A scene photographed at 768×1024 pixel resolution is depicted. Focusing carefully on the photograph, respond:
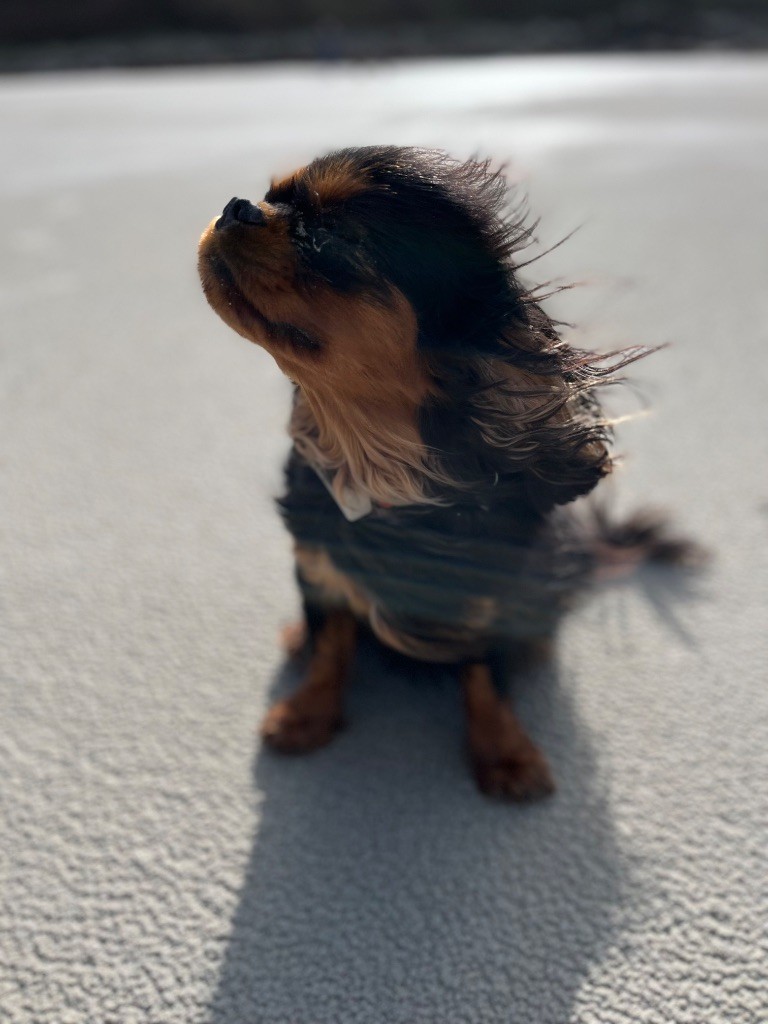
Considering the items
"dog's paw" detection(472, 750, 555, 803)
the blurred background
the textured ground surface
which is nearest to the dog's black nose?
the textured ground surface

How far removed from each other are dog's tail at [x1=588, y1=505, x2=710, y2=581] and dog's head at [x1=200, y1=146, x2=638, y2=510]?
0.55 metres

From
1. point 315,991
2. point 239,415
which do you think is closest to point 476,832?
point 315,991

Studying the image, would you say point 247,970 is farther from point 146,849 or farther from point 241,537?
point 241,537

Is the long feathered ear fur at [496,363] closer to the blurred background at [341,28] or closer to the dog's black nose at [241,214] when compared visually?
the dog's black nose at [241,214]

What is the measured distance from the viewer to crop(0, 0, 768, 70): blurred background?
11.4 metres

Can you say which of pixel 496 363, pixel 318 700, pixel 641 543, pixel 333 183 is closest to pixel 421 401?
pixel 496 363

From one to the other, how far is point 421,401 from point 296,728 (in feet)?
1.80

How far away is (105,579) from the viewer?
1594 mm

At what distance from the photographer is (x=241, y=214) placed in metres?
0.95

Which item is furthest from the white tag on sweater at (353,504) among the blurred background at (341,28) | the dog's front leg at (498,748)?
the blurred background at (341,28)

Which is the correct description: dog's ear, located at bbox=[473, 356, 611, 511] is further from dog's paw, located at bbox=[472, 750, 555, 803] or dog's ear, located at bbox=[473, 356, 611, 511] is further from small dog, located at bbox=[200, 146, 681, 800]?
dog's paw, located at bbox=[472, 750, 555, 803]

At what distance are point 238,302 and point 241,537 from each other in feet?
2.65

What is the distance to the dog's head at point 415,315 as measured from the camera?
0.94 metres

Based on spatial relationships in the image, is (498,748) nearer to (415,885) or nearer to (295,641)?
(415,885)
